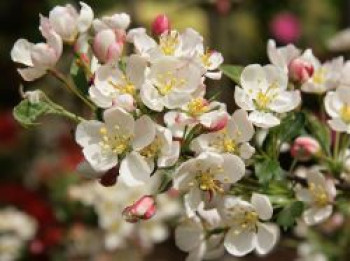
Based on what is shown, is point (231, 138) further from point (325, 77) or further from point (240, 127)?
point (325, 77)

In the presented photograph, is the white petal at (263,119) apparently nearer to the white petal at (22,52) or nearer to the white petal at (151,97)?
the white petal at (151,97)

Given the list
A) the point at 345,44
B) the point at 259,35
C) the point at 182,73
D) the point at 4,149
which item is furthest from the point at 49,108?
the point at 259,35

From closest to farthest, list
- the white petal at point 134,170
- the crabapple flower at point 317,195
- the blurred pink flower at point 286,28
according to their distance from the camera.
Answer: the white petal at point 134,170, the crabapple flower at point 317,195, the blurred pink flower at point 286,28

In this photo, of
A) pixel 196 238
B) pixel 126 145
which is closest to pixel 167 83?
pixel 126 145

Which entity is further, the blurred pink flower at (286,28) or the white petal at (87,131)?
the blurred pink flower at (286,28)

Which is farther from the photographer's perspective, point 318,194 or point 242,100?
point 318,194

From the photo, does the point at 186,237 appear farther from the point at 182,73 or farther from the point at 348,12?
the point at 348,12

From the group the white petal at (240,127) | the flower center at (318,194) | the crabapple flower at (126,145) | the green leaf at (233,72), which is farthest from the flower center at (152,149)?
the flower center at (318,194)
